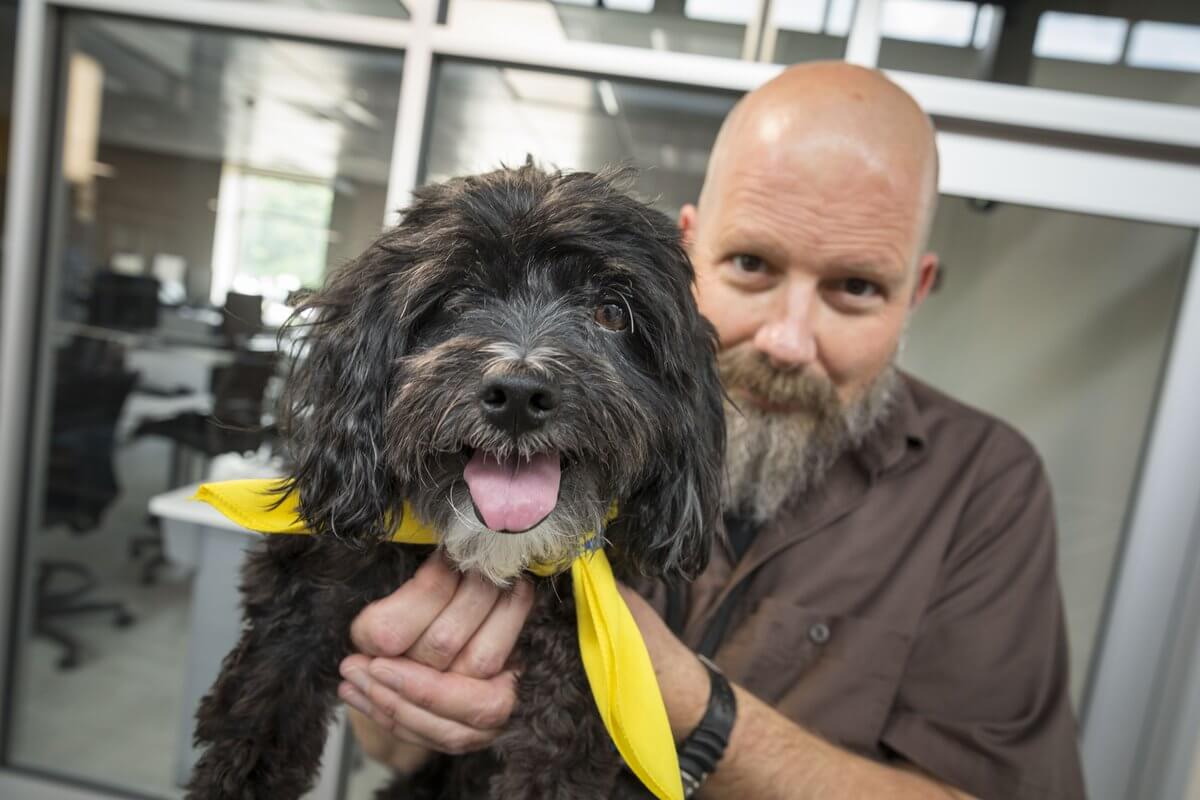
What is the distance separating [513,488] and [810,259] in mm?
890

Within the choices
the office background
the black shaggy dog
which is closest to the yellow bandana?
the black shaggy dog

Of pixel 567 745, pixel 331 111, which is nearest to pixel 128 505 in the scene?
pixel 331 111

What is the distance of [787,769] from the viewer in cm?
142

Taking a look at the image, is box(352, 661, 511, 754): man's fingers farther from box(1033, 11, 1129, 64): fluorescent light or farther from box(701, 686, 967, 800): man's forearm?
box(1033, 11, 1129, 64): fluorescent light

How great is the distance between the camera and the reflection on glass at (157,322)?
2963 millimetres

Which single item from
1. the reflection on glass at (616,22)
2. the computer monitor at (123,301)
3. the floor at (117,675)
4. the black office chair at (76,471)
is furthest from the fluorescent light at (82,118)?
the reflection on glass at (616,22)

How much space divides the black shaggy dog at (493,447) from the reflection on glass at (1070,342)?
1.90m

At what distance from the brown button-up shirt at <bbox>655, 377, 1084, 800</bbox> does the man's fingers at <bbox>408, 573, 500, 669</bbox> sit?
1.89 ft

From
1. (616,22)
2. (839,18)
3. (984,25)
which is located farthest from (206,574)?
(984,25)

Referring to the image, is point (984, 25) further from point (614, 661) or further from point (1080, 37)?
point (614, 661)

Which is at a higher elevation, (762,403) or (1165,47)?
(1165,47)

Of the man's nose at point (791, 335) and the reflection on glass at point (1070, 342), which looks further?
the reflection on glass at point (1070, 342)

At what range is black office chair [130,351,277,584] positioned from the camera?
2.88 m

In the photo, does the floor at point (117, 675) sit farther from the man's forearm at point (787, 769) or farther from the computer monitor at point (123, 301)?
the man's forearm at point (787, 769)
